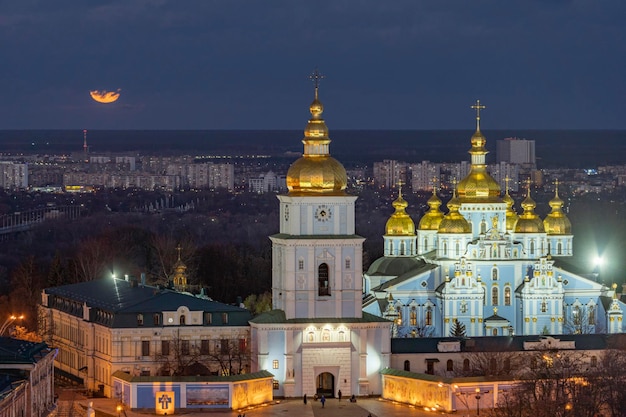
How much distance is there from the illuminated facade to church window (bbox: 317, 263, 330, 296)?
0.03m

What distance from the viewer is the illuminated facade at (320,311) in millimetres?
68375

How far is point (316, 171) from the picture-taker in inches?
2746

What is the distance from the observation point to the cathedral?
85.3 meters

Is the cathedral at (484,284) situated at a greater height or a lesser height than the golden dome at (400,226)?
lesser

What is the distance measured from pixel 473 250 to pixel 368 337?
1919cm

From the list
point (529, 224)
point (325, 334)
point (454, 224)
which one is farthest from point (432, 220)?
point (325, 334)

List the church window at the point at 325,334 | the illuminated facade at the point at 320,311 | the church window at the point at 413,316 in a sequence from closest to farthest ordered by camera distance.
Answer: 1. the illuminated facade at the point at 320,311
2. the church window at the point at 325,334
3. the church window at the point at 413,316

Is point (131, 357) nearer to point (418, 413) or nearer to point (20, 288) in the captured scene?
point (418, 413)

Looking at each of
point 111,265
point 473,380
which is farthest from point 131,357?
point 111,265

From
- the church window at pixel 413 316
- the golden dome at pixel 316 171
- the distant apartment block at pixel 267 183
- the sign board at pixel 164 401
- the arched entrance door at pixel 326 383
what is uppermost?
the distant apartment block at pixel 267 183

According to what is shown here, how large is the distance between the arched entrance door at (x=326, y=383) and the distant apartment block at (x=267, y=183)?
11482 centimetres

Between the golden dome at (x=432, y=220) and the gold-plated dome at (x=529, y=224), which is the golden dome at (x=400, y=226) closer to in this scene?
the golden dome at (x=432, y=220)

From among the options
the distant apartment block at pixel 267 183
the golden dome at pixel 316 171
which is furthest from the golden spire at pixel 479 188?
the distant apartment block at pixel 267 183

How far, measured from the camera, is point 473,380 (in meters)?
64.7
